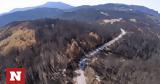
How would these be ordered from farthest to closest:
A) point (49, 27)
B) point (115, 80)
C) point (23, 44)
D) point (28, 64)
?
point (49, 27) → point (23, 44) → point (28, 64) → point (115, 80)

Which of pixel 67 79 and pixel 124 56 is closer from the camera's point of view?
pixel 67 79

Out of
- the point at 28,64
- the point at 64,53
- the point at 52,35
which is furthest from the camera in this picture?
the point at 52,35

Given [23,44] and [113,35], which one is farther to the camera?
[113,35]

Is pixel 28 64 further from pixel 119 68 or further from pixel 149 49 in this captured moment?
pixel 149 49

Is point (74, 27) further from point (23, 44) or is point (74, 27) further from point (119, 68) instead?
point (119, 68)

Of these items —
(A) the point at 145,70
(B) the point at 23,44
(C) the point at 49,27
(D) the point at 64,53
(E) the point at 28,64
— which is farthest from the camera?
(C) the point at 49,27

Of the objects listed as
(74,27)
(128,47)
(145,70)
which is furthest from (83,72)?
(74,27)

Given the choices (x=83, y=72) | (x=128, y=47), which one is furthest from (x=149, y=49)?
(x=83, y=72)

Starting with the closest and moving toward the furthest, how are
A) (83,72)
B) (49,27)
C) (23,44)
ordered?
(83,72) < (23,44) < (49,27)
